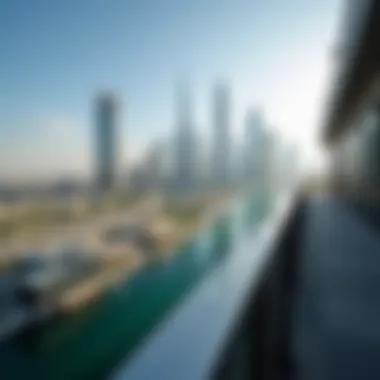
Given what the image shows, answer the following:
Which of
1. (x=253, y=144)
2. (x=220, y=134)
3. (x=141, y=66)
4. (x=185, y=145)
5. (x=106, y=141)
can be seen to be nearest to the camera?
(x=106, y=141)

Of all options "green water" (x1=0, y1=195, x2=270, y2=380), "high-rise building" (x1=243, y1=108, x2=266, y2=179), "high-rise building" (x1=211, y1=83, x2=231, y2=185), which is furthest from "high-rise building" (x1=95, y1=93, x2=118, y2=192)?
"high-rise building" (x1=243, y1=108, x2=266, y2=179)

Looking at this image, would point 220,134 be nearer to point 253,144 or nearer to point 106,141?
point 253,144

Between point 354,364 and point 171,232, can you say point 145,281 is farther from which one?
point 354,364

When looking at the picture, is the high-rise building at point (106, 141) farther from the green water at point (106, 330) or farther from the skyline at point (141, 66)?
the green water at point (106, 330)

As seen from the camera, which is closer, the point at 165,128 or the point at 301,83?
the point at 165,128

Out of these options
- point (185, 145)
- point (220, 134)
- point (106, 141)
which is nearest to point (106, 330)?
point (106, 141)

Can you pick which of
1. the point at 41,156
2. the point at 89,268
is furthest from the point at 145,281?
the point at 41,156

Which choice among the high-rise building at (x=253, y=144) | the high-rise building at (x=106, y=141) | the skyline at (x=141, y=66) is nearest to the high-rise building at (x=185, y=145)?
the skyline at (x=141, y=66)
